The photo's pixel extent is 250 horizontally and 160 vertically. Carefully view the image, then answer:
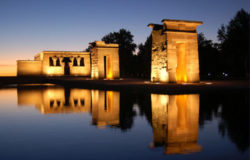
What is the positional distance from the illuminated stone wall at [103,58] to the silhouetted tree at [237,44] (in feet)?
50.9

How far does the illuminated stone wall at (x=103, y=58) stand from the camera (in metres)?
28.1

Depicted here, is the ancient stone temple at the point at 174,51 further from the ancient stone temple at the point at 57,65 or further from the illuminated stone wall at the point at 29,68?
the illuminated stone wall at the point at 29,68

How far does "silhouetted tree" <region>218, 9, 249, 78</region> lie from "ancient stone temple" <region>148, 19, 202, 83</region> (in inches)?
593

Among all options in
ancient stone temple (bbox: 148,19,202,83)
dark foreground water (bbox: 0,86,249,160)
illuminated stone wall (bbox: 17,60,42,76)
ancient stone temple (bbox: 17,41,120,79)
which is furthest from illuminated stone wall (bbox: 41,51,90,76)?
dark foreground water (bbox: 0,86,249,160)

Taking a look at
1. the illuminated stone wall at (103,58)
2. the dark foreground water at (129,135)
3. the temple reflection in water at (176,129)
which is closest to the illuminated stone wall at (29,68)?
the illuminated stone wall at (103,58)

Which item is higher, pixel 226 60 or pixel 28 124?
pixel 226 60

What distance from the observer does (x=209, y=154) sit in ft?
12.1

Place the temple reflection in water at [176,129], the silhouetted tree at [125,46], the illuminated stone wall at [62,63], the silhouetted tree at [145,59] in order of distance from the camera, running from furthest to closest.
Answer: the silhouetted tree at [125,46], the illuminated stone wall at [62,63], the silhouetted tree at [145,59], the temple reflection in water at [176,129]

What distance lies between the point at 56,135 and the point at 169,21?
1389 cm

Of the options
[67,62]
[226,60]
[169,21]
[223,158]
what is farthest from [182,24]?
[67,62]

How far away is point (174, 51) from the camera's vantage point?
56.6 feet

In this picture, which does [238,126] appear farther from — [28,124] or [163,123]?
[28,124]

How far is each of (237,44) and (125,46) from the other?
21.1m

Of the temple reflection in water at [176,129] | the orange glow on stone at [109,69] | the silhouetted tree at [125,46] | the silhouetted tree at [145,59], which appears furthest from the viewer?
the silhouetted tree at [125,46]
